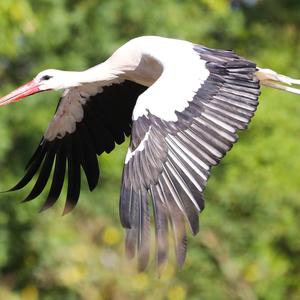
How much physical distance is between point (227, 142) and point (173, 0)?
8211 millimetres

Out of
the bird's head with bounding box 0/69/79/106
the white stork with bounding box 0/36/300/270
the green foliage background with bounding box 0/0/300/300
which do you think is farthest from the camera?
the green foliage background with bounding box 0/0/300/300

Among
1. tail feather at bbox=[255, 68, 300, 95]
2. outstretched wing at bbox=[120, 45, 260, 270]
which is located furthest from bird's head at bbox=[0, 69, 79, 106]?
tail feather at bbox=[255, 68, 300, 95]

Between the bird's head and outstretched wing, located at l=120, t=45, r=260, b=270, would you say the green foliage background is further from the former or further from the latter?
outstretched wing, located at l=120, t=45, r=260, b=270

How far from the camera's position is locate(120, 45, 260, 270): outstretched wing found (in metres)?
9.19

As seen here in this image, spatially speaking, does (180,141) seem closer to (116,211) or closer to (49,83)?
(49,83)

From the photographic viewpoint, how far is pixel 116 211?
17.0m

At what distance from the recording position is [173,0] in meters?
17.7

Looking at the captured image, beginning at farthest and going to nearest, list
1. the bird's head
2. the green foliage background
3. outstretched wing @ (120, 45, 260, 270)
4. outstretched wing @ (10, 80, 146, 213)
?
the green foliage background
outstretched wing @ (10, 80, 146, 213)
the bird's head
outstretched wing @ (120, 45, 260, 270)

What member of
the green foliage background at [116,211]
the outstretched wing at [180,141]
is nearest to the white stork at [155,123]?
the outstretched wing at [180,141]

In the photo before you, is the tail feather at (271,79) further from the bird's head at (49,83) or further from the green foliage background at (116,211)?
the green foliage background at (116,211)

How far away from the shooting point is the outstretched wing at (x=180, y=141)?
9.19m

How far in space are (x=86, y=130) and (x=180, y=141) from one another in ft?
6.76

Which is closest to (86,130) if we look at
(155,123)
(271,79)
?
(271,79)

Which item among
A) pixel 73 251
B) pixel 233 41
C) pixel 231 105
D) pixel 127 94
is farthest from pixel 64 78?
pixel 233 41
